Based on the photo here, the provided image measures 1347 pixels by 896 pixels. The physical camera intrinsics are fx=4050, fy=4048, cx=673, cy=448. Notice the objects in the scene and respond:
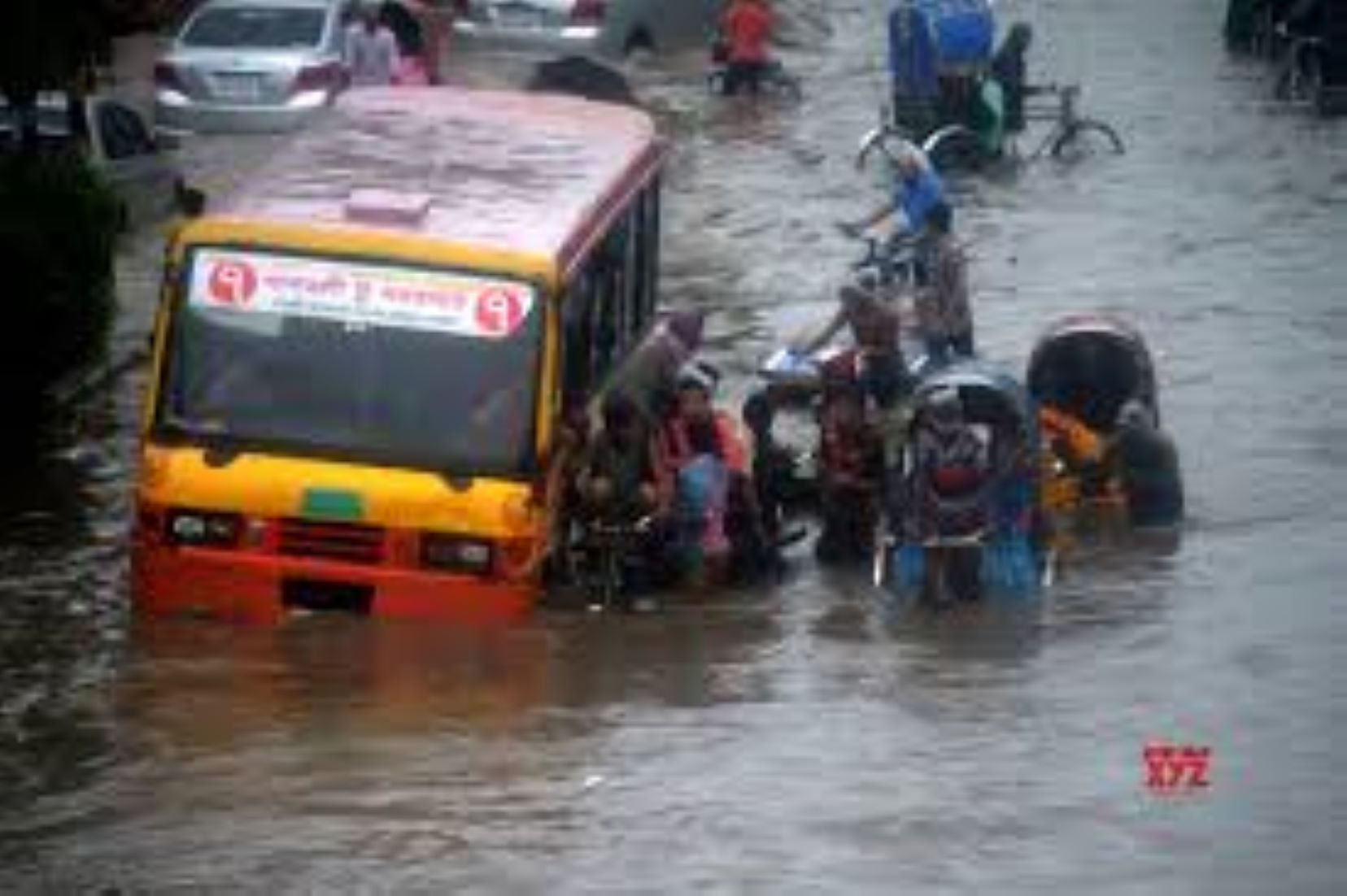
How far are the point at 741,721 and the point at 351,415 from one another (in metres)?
2.75

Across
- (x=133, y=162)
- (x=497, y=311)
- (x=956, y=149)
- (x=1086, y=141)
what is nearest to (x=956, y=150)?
(x=956, y=149)

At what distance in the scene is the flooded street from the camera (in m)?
15.1

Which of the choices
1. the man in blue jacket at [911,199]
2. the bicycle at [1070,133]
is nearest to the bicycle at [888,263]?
the man in blue jacket at [911,199]

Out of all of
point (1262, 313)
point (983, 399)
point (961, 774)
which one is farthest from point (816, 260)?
point (961, 774)

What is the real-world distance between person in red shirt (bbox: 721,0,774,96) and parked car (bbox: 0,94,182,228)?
11.0m

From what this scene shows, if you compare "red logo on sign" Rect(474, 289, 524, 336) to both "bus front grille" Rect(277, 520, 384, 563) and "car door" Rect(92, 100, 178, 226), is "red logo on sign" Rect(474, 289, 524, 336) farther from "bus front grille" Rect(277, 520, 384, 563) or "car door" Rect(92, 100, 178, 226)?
"car door" Rect(92, 100, 178, 226)

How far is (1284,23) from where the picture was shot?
46.4 metres

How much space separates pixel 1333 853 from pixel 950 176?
24223mm

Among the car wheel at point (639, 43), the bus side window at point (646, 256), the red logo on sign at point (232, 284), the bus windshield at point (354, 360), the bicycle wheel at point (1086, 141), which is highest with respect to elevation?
the red logo on sign at point (232, 284)

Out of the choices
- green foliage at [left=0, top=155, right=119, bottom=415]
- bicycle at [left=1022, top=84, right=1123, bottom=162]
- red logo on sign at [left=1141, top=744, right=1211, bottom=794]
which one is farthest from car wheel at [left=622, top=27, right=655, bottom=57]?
red logo on sign at [left=1141, top=744, right=1211, bottom=794]

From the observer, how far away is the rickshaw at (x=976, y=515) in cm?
2036

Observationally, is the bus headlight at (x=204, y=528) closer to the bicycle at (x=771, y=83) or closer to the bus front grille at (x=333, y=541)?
the bus front grille at (x=333, y=541)

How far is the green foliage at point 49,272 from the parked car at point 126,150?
227 inches

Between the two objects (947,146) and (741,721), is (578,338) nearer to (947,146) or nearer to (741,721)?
(741,721)
